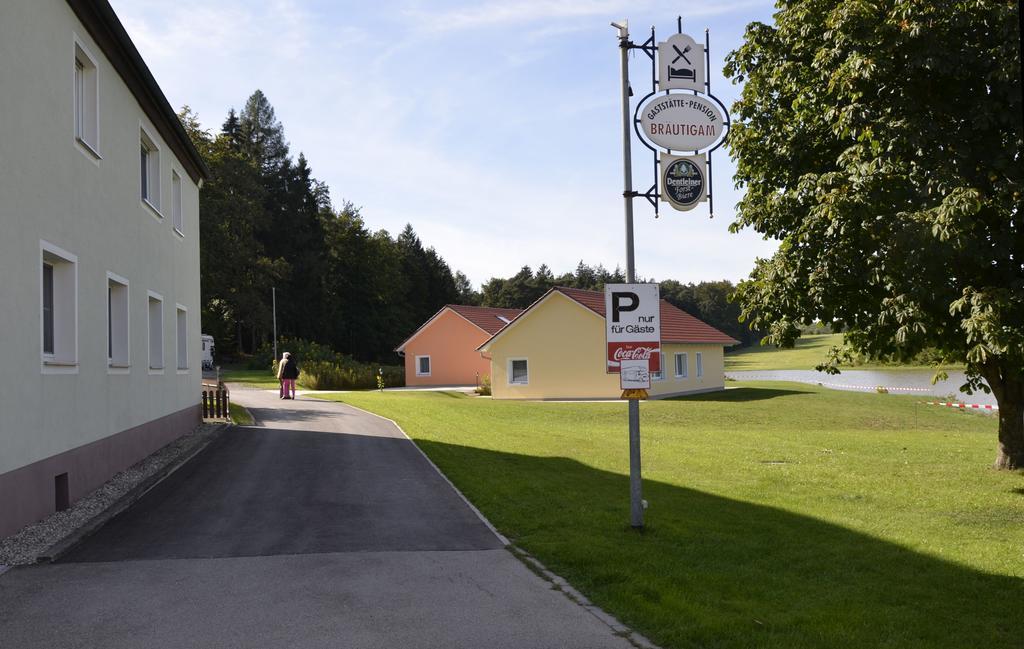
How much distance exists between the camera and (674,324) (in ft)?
140

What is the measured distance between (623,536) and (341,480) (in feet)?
15.9

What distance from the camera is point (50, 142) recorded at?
32.9 feet

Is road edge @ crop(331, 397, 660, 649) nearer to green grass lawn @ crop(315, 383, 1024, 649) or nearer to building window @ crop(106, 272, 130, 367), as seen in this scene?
green grass lawn @ crop(315, 383, 1024, 649)

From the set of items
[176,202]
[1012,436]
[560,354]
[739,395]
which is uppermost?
[176,202]

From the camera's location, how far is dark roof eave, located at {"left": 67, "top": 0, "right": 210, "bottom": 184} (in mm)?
11484

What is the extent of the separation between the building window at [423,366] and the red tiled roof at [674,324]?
12.2 m

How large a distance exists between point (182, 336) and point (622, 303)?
13.1 meters

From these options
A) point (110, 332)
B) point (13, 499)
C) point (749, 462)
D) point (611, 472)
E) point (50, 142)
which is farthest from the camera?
point (749, 462)

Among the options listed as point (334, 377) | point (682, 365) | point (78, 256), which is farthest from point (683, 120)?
point (334, 377)

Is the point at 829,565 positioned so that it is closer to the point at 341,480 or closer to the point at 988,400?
the point at 341,480

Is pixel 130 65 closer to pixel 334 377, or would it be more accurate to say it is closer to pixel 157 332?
pixel 157 332

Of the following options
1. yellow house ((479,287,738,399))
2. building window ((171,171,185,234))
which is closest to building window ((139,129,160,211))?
building window ((171,171,185,234))

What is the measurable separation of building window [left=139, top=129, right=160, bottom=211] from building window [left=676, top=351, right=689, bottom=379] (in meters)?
28.8

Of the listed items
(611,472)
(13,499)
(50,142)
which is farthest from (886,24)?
(13,499)
